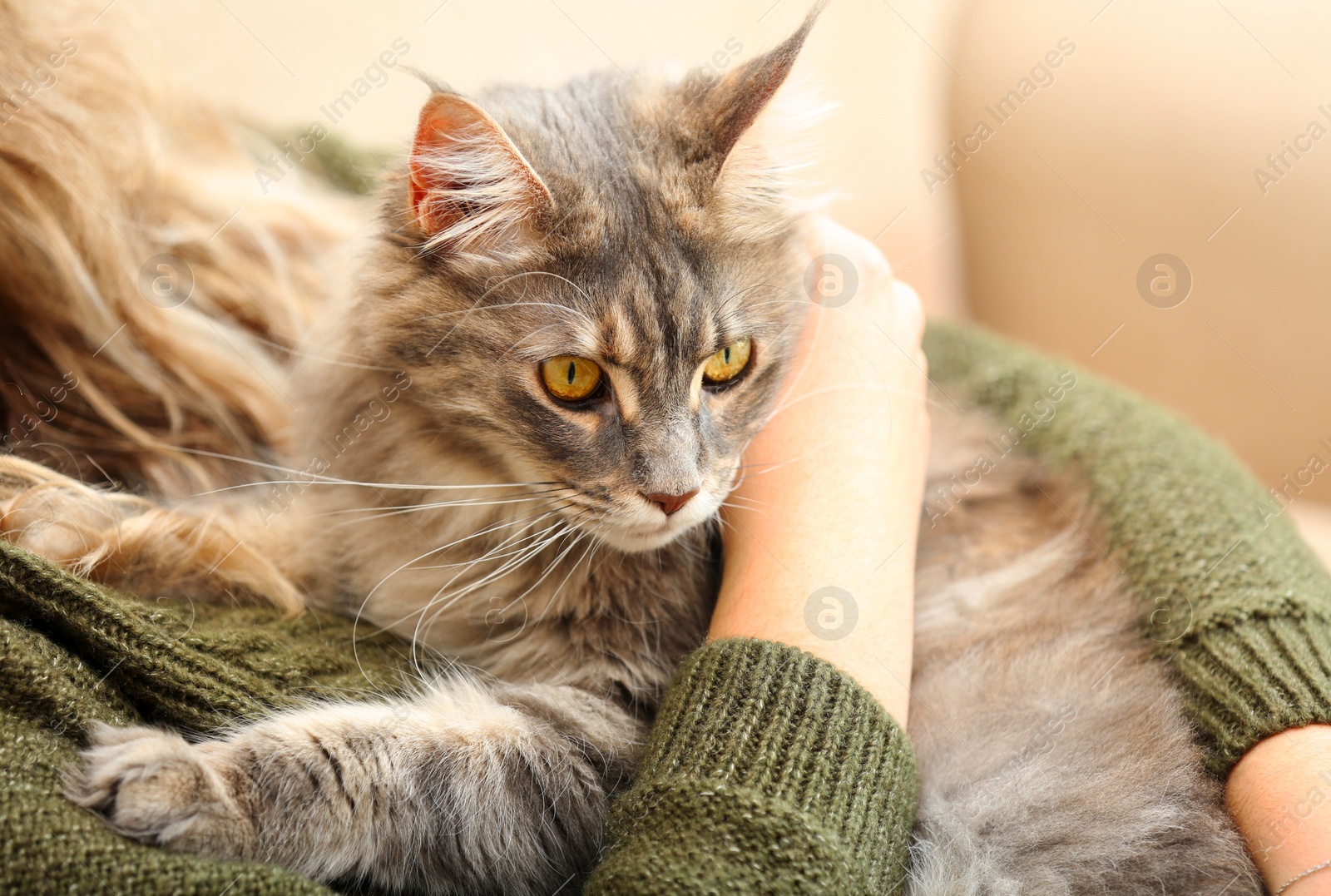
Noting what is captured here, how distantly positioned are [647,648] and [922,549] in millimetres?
522

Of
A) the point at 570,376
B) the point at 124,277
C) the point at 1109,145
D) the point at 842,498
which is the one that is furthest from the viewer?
the point at 1109,145

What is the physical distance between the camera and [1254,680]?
1098 mm

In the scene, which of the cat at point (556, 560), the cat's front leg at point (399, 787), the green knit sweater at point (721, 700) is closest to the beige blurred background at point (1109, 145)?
the cat at point (556, 560)

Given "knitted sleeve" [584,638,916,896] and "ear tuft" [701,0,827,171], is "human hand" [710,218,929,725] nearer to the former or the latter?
"knitted sleeve" [584,638,916,896]

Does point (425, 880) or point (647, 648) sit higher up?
point (647, 648)

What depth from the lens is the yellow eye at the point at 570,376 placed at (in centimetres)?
113

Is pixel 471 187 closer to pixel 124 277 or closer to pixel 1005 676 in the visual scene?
pixel 124 277

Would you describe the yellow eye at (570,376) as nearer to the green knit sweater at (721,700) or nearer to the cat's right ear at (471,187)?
the cat's right ear at (471,187)

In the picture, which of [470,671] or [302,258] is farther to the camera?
[302,258]

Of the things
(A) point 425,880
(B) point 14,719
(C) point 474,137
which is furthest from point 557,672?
(C) point 474,137

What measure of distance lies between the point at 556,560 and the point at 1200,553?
917 millimetres

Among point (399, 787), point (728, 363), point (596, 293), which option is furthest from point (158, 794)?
point (728, 363)

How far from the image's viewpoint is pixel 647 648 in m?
1.26

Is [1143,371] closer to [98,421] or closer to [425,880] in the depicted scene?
[425,880]
